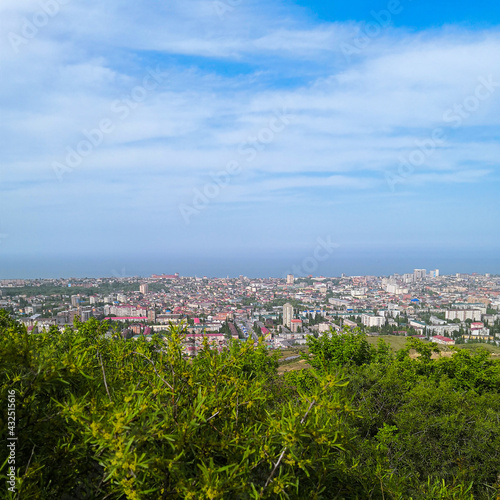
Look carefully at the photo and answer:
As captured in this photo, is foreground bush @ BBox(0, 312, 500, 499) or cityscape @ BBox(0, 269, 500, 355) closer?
foreground bush @ BBox(0, 312, 500, 499)

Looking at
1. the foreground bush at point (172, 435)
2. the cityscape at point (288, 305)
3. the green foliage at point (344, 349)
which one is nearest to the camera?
the foreground bush at point (172, 435)

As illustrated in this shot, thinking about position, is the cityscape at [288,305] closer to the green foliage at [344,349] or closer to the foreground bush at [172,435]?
the green foliage at [344,349]

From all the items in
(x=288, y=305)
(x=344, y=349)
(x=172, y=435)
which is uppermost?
(x=172, y=435)

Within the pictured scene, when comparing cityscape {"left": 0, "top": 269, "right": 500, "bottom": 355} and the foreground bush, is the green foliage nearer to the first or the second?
the foreground bush

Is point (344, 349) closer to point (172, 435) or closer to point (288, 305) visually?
point (172, 435)

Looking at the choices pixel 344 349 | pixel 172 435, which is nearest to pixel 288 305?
pixel 344 349

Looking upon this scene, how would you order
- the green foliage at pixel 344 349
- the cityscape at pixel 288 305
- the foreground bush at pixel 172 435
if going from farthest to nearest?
the cityscape at pixel 288 305, the green foliage at pixel 344 349, the foreground bush at pixel 172 435

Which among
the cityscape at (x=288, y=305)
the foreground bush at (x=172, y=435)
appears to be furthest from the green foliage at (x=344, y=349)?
the cityscape at (x=288, y=305)

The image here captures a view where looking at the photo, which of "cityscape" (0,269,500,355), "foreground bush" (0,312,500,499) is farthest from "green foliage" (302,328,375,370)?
"cityscape" (0,269,500,355)

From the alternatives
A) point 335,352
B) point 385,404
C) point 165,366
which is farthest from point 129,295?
point 165,366
